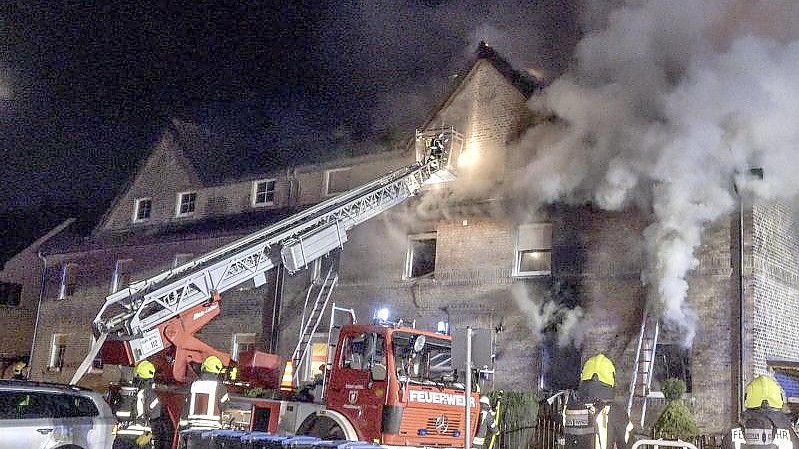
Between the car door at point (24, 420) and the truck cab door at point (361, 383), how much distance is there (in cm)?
354

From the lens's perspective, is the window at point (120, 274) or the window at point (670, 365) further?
the window at point (120, 274)

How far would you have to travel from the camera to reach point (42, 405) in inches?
376

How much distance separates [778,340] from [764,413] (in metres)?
7.66

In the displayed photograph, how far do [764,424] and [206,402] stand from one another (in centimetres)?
715

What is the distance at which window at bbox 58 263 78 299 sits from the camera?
24078mm

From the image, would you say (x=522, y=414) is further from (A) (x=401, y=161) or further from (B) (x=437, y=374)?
(A) (x=401, y=161)

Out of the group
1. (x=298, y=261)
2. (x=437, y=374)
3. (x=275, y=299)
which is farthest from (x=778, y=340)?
(x=275, y=299)

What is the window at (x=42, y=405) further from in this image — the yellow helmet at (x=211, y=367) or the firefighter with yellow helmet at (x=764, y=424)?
the firefighter with yellow helmet at (x=764, y=424)

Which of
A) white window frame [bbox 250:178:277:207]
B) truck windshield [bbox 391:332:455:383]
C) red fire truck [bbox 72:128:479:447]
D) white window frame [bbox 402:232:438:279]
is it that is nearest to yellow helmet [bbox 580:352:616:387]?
red fire truck [bbox 72:128:479:447]

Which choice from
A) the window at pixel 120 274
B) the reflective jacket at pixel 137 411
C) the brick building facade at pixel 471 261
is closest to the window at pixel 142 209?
the brick building facade at pixel 471 261

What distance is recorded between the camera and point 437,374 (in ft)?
34.9

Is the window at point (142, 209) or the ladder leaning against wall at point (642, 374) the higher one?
the window at point (142, 209)

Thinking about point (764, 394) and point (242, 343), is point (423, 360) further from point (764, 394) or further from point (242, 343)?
point (242, 343)

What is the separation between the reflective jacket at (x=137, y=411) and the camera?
1067 centimetres
